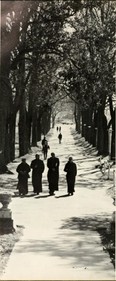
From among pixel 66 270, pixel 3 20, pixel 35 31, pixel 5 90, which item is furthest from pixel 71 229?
pixel 5 90

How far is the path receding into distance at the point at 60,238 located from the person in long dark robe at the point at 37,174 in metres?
0.33

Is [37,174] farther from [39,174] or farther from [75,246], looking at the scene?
[75,246]

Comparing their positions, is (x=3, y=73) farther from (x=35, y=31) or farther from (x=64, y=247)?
(x=64, y=247)

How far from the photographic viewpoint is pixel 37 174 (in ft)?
65.9

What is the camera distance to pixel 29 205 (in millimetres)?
16750

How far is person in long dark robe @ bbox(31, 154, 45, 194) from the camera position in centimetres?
1989

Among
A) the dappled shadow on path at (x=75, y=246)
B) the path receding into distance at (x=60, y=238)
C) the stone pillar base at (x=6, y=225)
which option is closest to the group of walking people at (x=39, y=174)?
the path receding into distance at (x=60, y=238)

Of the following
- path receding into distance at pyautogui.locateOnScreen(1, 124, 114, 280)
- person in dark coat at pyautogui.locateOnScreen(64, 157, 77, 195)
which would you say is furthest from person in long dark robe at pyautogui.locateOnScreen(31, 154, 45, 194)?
person in dark coat at pyautogui.locateOnScreen(64, 157, 77, 195)

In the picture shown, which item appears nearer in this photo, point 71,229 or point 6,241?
point 6,241

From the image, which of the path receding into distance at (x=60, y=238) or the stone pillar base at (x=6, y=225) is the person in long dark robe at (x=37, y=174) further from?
the stone pillar base at (x=6, y=225)

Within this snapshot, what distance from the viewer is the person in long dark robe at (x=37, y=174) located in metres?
19.9

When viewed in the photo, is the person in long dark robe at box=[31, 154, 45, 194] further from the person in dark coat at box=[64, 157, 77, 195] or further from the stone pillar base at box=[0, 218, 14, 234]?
the stone pillar base at box=[0, 218, 14, 234]

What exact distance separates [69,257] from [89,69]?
15191mm

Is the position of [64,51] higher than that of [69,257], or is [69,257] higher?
[64,51]
